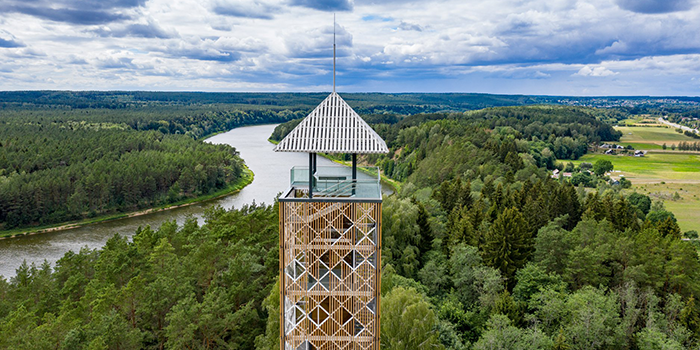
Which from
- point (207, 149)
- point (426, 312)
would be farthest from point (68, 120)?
point (426, 312)

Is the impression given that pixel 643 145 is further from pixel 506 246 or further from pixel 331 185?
pixel 331 185

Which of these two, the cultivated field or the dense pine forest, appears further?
the cultivated field

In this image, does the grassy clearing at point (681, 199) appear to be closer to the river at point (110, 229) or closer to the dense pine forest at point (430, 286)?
the dense pine forest at point (430, 286)

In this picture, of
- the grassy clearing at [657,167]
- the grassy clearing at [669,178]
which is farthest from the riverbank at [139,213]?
the grassy clearing at [657,167]

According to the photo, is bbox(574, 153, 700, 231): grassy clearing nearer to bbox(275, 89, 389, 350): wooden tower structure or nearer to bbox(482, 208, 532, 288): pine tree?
bbox(482, 208, 532, 288): pine tree

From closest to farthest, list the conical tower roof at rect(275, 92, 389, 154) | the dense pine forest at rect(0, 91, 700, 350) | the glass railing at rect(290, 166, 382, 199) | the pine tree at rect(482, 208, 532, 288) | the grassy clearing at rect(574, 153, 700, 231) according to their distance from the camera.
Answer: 1. the conical tower roof at rect(275, 92, 389, 154)
2. the glass railing at rect(290, 166, 382, 199)
3. the dense pine forest at rect(0, 91, 700, 350)
4. the pine tree at rect(482, 208, 532, 288)
5. the grassy clearing at rect(574, 153, 700, 231)

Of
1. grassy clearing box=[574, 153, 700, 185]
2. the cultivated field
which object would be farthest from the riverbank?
grassy clearing box=[574, 153, 700, 185]
